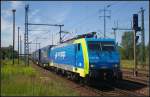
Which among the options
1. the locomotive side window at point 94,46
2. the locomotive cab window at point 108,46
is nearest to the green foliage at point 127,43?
the locomotive cab window at point 108,46

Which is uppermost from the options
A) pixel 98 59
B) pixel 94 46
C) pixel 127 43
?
pixel 127 43

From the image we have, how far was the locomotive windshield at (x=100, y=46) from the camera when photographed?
71.9ft

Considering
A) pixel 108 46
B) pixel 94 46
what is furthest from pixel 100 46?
pixel 108 46

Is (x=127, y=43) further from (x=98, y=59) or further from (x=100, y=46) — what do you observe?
(x=98, y=59)

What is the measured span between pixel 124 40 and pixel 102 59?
393 feet

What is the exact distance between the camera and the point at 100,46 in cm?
2200

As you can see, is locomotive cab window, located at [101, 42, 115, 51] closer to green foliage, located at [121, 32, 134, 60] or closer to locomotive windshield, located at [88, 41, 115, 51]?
locomotive windshield, located at [88, 41, 115, 51]

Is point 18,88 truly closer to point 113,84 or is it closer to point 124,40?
point 113,84

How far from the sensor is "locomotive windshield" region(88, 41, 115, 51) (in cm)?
2192

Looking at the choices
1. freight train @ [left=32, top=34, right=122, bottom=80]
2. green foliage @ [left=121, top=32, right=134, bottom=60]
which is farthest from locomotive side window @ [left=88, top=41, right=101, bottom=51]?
green foliage @ [left=121, top=32, right=134, bottom=60]

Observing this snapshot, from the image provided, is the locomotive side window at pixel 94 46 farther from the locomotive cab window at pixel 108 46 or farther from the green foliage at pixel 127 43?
the green foliage at pixel 127 43

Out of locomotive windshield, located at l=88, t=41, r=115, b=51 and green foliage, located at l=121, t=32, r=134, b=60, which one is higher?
green foliage, located at l=121, t=32, r=134, b=60

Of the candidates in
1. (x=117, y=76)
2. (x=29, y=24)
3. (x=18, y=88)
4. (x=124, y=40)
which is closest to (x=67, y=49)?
(x=117, y=76)

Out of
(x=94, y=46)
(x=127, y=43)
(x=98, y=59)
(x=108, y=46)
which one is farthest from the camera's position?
(x=127, y=43)
